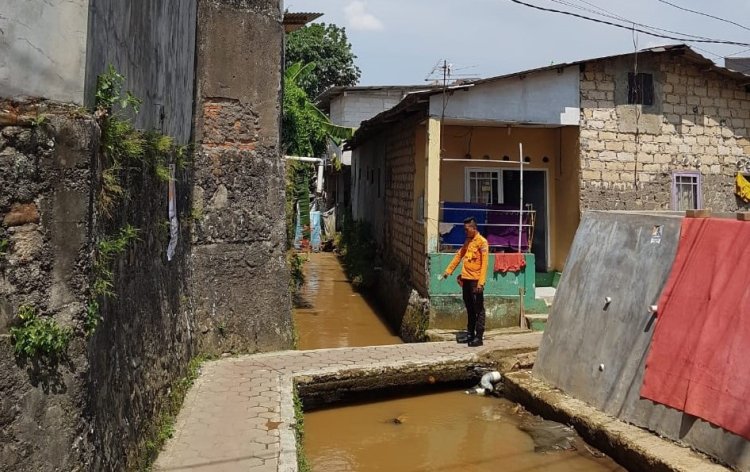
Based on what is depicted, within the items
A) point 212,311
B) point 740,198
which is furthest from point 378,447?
point 740,198

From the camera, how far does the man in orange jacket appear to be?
9.11 m

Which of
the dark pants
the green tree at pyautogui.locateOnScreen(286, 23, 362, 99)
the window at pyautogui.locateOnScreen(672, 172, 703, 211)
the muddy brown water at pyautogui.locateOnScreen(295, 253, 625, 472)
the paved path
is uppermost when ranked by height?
the green tree at pyautogui.locateOnScreen(286, 23, 362, 99)

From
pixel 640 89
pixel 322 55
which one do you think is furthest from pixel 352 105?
pixel 640 89

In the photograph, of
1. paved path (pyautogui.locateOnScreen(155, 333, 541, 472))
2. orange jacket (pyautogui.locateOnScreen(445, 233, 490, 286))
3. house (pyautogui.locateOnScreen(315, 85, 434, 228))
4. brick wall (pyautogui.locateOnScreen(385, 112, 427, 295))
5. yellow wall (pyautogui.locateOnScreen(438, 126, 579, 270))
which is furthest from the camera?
house (pyautogui.locateOnScreen(315, 85, 434, 228))

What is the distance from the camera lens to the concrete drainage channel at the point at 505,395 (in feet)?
18.0

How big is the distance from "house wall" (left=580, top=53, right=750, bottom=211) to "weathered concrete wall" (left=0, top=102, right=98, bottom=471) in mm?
9764

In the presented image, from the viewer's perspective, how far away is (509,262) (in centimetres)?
1068

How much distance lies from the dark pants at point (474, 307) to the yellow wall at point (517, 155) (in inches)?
137

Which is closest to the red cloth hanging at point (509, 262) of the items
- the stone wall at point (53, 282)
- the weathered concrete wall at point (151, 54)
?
the weathered concrete wall at point (151, 54)

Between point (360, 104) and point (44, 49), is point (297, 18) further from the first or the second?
point (360, 104)

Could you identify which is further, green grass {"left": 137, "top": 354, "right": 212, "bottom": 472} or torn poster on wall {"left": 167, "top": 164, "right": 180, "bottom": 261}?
torn poster on wall {"left": 167, "top": 164, "right": 180, "bottom": 261}

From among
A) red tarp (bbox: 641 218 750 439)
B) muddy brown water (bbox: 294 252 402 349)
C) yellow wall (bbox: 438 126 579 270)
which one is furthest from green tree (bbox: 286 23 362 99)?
red tarp (bbox: 641 218 750 439)

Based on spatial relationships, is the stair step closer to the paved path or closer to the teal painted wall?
the teal painted wall

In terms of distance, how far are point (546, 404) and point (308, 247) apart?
1531cm
